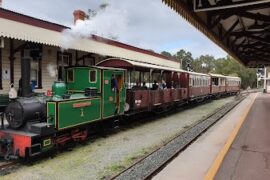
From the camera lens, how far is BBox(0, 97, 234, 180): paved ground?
784 centimetres

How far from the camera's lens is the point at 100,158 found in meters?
9.29

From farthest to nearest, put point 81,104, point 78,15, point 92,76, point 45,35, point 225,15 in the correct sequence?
point 78,15 → point 45,35 → point 225,15 → point 92,76 → point 81,104

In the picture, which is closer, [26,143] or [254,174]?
[254,174]

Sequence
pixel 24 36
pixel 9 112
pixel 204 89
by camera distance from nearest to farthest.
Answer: pixel 9 112
pixel 24 36
pixel 204 89

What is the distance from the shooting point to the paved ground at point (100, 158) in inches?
309

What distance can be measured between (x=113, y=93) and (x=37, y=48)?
5447mm

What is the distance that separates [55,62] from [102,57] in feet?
15.6

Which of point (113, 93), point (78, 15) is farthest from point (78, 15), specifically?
point (113, 93)

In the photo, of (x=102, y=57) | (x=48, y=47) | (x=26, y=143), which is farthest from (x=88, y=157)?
(x=102, y=57)

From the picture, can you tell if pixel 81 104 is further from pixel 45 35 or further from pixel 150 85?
pixel 150 85

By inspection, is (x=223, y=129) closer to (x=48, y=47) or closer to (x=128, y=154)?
(x=128, y=154)

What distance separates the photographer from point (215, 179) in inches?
273

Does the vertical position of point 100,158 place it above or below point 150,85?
below

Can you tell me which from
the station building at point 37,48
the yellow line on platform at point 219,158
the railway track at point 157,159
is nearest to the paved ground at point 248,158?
the yellow line on platform at point 219,158
